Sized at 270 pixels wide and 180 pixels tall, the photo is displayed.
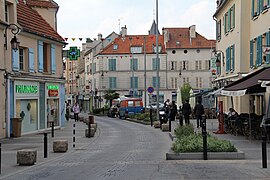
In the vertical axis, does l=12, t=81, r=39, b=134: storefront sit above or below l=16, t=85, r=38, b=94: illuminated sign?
below

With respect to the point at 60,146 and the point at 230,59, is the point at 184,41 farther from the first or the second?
the point at 60,146

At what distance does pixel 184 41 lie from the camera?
7475cm

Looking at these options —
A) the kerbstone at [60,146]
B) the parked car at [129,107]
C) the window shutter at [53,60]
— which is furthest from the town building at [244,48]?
the parked car at [129,107]

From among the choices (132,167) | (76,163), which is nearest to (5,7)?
(76,163)

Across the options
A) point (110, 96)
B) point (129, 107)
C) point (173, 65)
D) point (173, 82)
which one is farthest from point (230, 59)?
point (173, 82)

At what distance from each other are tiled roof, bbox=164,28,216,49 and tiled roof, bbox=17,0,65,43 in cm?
4247

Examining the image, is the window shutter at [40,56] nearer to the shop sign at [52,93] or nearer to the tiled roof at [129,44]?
the shop sign at [52,93]

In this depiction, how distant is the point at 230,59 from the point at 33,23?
13133mm

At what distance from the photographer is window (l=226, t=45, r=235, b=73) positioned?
1245 inches

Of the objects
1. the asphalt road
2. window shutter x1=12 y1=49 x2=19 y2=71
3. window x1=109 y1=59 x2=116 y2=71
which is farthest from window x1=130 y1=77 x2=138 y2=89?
the asphalt road

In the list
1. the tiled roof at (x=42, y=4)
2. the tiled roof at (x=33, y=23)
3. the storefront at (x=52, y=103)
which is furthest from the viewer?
the tiled roof at (x=42, y=4)

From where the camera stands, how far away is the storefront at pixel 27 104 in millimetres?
26188

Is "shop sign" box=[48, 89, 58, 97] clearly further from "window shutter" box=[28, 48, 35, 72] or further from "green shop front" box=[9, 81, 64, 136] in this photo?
"window shutter" box=[28, 48, 35, 72]

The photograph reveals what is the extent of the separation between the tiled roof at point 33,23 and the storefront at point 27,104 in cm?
318
